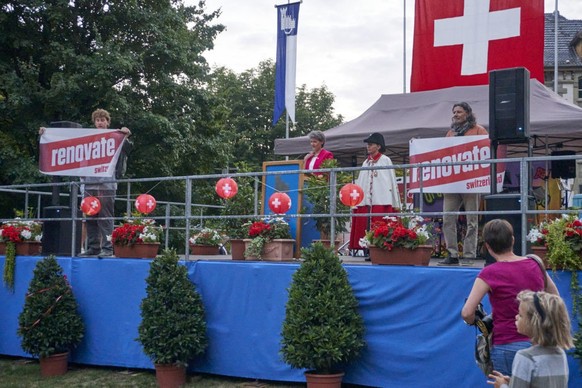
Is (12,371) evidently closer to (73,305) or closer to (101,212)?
(73,305)

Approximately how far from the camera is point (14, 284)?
10750mm

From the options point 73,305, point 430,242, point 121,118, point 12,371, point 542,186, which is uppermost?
point 121,118

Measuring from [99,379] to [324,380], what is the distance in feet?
10.7

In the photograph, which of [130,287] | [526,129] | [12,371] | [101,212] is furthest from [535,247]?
[12,371]

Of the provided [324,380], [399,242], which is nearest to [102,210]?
[324,380]

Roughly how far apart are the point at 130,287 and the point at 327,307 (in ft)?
10.4

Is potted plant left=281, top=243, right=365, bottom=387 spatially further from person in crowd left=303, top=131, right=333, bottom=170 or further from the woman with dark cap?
person in crowd left=303, top=131, right=333, bottom=170

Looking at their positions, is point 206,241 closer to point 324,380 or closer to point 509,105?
point 324,380

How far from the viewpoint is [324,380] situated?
7598 mm

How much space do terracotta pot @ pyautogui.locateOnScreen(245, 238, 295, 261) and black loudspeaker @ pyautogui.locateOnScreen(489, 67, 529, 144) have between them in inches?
107

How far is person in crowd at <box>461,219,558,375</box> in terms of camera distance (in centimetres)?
479

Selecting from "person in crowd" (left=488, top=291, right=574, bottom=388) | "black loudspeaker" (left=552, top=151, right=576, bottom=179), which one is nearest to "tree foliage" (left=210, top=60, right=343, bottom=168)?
"black loudspeaker" (left=552, top=151, right=576, bottom=179)

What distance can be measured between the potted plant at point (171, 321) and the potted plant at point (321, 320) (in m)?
1.33

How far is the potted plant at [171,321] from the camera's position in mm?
8523
